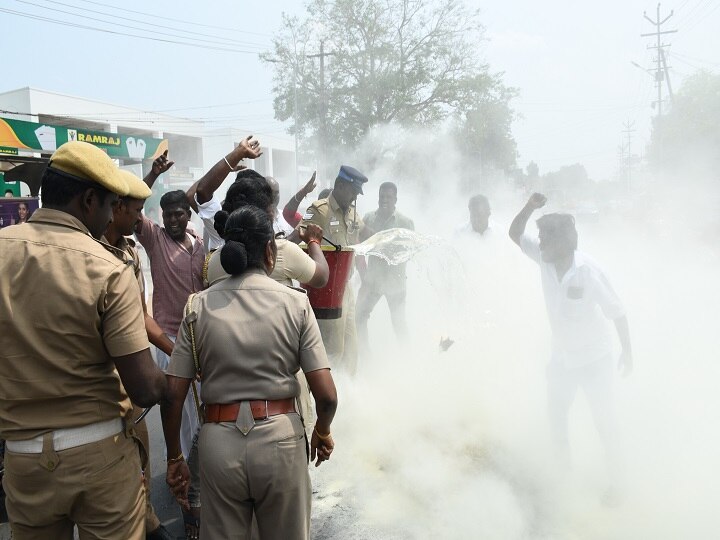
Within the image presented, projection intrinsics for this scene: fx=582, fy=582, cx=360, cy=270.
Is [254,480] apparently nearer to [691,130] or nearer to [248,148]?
[248,148]

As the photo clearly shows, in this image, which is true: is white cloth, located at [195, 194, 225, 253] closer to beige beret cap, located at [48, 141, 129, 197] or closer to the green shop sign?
beige beret cap, located at [48, 141, 129, 197]

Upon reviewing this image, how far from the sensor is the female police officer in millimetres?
2033

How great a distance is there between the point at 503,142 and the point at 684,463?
28.2 meters

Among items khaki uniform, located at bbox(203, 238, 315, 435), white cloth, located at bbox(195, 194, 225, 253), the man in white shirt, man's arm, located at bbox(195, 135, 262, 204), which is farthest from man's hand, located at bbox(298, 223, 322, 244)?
the man in white shirt

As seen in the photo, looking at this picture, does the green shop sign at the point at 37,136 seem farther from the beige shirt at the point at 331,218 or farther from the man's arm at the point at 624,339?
the man's arm at the point at 624,339

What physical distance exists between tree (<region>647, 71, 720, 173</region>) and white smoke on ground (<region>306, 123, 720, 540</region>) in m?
19.9

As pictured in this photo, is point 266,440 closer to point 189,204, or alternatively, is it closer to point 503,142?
point 189,204

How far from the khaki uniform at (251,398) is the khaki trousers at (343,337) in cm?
224

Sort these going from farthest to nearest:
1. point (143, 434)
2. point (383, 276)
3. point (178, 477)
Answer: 1. point (383, 276)
2. point (143, 434)
3. point (178, 477)

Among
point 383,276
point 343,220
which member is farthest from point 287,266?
point 383,276

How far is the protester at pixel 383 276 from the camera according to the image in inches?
242

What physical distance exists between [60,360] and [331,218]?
10.8ft

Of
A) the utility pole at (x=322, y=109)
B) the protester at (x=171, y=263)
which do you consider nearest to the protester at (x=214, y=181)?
the protester at (x=171, y=263)

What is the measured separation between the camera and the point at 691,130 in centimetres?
2722
